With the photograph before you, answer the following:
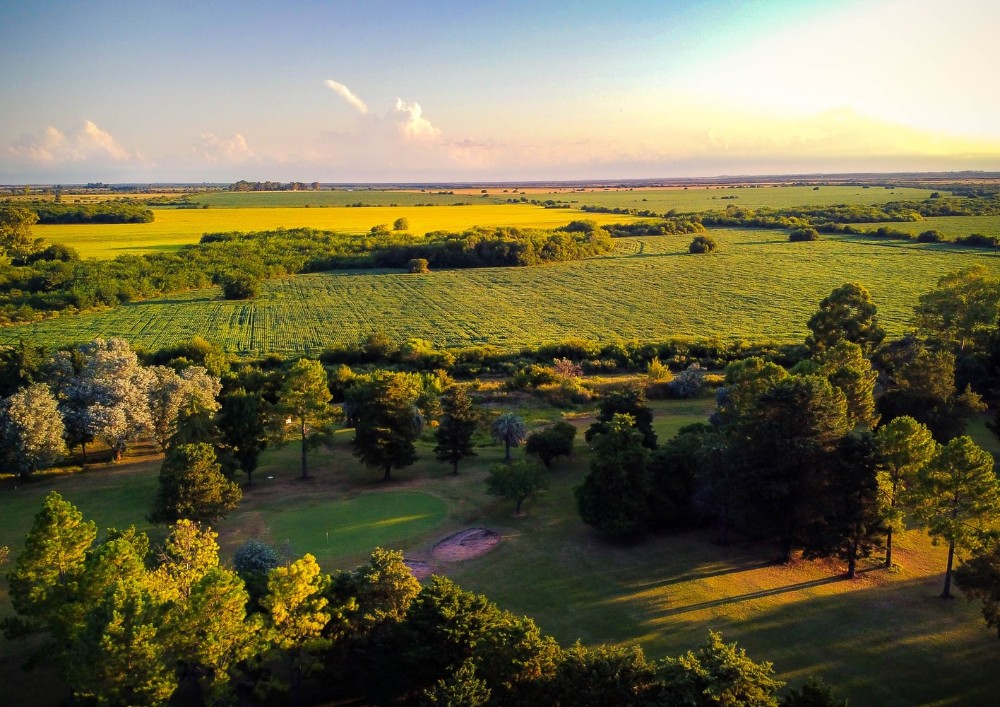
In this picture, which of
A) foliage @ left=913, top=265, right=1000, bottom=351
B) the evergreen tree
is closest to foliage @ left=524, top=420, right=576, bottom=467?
the evergreen tree

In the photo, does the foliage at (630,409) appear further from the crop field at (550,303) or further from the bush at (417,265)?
the bush at (417,265)

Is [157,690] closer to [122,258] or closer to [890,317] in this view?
[890,317]

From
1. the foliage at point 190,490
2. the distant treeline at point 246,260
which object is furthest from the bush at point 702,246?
the foliage at point 190,490

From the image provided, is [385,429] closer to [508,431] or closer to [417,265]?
[508,431]

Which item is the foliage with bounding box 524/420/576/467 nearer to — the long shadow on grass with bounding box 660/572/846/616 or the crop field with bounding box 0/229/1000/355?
the long shadow on grass with bounding box 660/572/846/616

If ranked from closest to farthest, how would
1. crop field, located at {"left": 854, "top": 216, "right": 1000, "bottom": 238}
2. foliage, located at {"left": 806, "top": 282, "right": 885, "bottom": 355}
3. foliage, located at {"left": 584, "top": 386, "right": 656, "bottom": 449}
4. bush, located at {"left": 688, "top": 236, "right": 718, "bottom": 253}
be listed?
1. foliage, located at {"left": 584, "top": 386, "right": 656, "bottom": 449}
2. foliage, located at {"left": 806, "top": 282, "right": 885, "bottom": 355}
3. bush, located at {"left": 688, "top": 236, "right": 718, "bottom": 253}
4. crop field, located at {"left": 854, "top": 216, "right": 1000, "bottom": 238}

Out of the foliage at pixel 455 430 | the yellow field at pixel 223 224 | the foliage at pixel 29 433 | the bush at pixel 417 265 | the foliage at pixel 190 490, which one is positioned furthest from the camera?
the yellow field at pixel 223 224

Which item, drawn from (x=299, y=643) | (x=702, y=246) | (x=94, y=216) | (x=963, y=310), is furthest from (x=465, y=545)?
(x=94, y=216)
